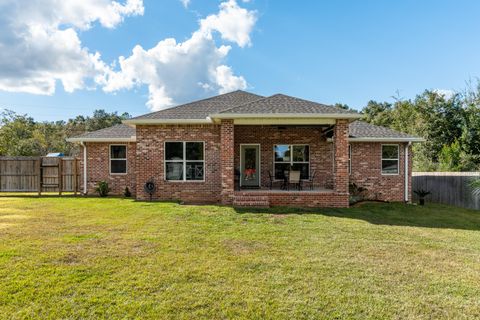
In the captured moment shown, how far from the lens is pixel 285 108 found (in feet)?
36.3

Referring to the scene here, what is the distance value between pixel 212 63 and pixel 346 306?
18.8 meters

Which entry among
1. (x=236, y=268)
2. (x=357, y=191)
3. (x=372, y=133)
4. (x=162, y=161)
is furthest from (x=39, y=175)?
(x=372, y=133)

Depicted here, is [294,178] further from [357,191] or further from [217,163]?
[217,163]

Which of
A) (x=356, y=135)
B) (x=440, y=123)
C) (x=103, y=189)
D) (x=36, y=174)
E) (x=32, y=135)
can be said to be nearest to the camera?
(x=356, y=135)

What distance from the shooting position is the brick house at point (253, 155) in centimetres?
1089

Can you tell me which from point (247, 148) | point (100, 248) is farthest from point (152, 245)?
point (247, 148)

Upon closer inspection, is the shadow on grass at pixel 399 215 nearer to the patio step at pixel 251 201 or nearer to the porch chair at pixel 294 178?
the patio step at pixel 251 201

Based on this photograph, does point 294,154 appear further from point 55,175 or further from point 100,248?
point 55,175

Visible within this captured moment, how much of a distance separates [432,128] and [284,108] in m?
19.4

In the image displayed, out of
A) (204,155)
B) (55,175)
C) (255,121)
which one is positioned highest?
(255,121)

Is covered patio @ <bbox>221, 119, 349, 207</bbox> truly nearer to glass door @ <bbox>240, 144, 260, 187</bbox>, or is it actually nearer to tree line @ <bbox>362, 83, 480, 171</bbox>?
glass door @ <bbox>240, 144, 260, 187</bbox>

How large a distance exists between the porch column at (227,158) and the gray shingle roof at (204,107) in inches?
66.6

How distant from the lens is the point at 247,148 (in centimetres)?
1376

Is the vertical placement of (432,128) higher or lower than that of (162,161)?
higher
